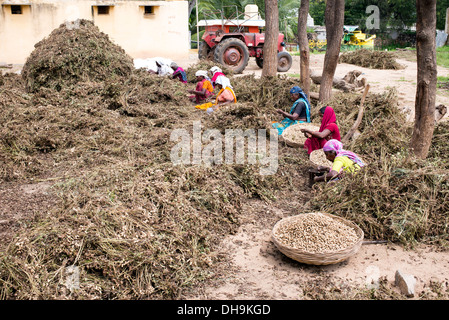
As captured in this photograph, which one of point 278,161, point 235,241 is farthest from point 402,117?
point 235,241

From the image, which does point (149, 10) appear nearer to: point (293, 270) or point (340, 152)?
point (340, 152)

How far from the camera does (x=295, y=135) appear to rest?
584 cm

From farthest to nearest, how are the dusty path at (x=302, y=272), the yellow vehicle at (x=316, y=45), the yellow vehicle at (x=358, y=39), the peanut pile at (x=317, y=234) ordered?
the yellow vehicle at (x=316, y=45), the yellow vehicle at (x=358, y=39), the peanut pile at (x=317, y=234), the dusty path at (x=302, y=272)

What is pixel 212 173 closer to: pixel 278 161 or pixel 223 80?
pixel 278 161

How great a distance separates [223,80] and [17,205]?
425 cm

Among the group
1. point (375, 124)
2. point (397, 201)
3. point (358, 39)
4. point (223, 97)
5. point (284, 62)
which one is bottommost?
point (397, 201)

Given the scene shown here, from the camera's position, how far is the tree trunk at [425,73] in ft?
13.2

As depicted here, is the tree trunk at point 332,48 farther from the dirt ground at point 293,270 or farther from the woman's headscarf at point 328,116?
the dirt ground at point 293,270

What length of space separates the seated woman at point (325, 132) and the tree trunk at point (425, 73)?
0.99m

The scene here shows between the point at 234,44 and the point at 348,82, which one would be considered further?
the point at 234,44

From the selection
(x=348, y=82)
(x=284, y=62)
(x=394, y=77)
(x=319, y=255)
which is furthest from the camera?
(x=284, y=62)

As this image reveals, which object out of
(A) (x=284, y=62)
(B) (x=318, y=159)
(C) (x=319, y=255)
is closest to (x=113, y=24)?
(A) (x=284, y=62)

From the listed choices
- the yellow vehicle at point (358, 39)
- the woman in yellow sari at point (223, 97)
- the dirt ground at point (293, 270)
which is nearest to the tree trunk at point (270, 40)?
the woman in yellow sari at point (223, 97)

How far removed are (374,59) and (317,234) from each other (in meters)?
13.1
